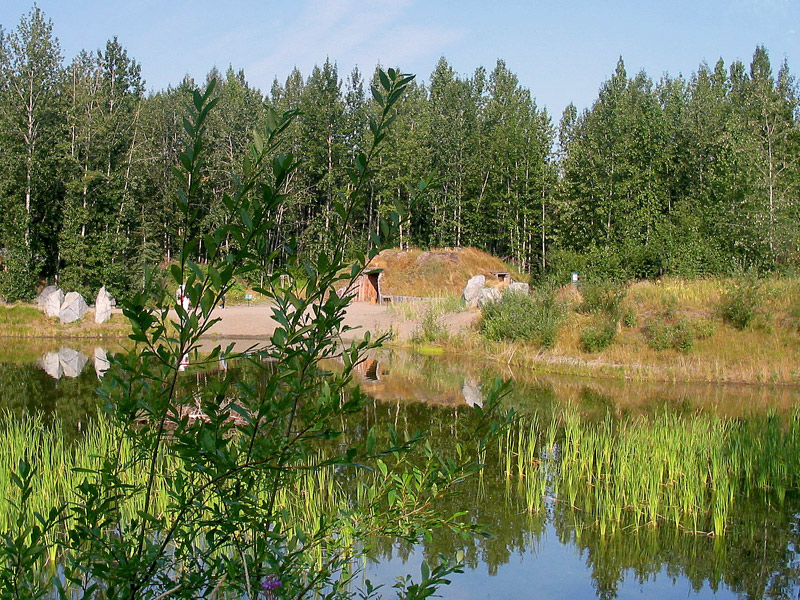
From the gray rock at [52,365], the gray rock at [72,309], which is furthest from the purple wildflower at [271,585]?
the gray rock at [72,309]

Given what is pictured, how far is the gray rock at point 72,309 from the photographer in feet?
90.6

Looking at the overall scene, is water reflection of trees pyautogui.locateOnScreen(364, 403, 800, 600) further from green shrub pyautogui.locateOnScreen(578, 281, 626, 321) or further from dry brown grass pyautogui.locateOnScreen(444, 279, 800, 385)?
green shrub pyautogui.locateOnScreen(578, 281, 626, 321)

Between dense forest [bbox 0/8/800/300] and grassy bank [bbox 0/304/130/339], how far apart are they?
8.85 ft

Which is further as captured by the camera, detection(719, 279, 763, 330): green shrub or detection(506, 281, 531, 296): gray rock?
detection(506, 281, 531, 296): gray rock

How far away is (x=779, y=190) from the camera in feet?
99.0

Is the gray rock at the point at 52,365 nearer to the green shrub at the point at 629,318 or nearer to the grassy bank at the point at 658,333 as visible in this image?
the grassy bank at the point at 658,333

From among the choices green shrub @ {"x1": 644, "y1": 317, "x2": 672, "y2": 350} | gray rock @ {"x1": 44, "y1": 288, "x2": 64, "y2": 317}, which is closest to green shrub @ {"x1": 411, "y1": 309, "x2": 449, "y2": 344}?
green shrub @ {"x1": 644, "y1": 317, "x2": 672, "y2": 350}

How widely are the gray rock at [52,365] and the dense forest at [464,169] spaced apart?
4274 millimetres

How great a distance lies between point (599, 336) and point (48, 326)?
1916cm

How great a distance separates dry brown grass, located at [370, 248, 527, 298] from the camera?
36844 millimetres

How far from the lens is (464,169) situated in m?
46.8

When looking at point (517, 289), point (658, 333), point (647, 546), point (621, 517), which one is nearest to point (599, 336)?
point (658, 333)

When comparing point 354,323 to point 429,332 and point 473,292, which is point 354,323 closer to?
point 429,332

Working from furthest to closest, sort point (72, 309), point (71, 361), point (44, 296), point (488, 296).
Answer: point (44, 296) → point (72, 309) → point (488, 296) → point (71, 361)
